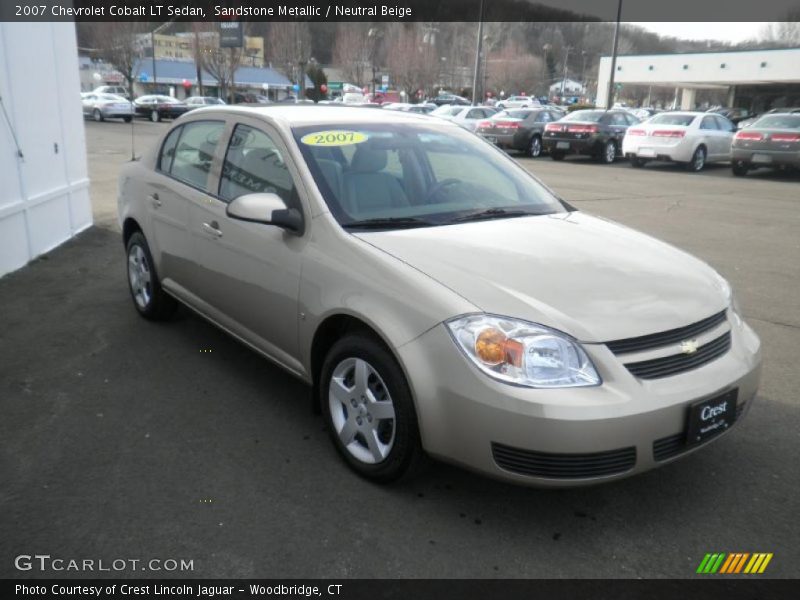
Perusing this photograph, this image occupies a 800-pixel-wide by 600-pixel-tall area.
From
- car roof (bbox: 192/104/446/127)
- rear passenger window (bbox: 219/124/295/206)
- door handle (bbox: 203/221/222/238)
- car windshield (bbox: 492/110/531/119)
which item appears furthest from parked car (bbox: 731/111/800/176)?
door handle (bbox: 203/221/222/238)

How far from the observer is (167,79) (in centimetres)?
6981

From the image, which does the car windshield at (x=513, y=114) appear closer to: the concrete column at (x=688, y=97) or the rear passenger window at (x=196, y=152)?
Result: the rear passenger window at (x=196, y=152)

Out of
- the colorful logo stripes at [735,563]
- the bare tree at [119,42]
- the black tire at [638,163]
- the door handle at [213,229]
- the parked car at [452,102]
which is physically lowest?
the black tire at [638,163]

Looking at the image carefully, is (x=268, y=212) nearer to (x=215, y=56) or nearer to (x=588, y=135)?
(x=588, y=135)

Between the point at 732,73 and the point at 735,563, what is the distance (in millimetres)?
60318

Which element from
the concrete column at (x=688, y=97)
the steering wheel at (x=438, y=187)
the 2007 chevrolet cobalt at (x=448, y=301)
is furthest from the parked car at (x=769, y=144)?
the concrete column at (x=688, y=97)

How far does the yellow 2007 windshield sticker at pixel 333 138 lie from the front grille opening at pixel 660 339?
1.88 meters

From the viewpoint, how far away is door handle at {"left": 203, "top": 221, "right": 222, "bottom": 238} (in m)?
4.01

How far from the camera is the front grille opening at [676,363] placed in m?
2.64

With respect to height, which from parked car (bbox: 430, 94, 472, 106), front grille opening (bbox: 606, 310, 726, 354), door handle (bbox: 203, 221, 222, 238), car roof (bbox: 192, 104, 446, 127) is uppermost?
car roof (bbox: 192, 104, 446, 127)

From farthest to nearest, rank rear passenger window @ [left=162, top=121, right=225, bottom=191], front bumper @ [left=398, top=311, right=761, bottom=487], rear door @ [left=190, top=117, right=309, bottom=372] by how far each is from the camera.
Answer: rear passenger window @ [left=162, top=121, right=225, bottom=191]
rear door @ [left=190, top=117, right=309, bottom=372]
front bumper @ [left=398, top=311, right=761, bottom=487]

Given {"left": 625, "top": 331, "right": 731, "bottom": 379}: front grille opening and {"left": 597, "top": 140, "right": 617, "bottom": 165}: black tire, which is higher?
{"left": 625, "top": 331, "right": 731, "bottom": 379}: front grille opening

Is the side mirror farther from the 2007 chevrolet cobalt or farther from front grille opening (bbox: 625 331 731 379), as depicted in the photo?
front grille opening (bbox: 625 331 731 379)

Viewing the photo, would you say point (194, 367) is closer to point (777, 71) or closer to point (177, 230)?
point (177, 230)
